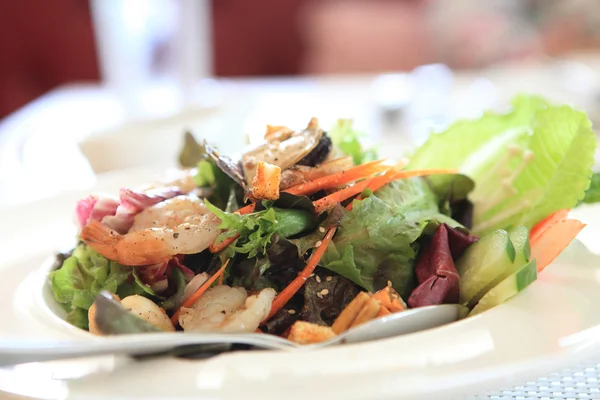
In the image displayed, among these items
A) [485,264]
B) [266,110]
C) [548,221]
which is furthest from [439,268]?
[266,110]

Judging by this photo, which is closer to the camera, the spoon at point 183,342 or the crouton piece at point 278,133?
the spoon at point 183,342

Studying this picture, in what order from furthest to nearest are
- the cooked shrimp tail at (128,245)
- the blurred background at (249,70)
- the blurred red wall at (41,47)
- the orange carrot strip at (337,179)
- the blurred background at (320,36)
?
the blurred red wall at (41,47), the blurred background at (320,36), the blurred background at (249,70), the orange carrot strip at (337,179), the cooked shrimp tail at (128,245)

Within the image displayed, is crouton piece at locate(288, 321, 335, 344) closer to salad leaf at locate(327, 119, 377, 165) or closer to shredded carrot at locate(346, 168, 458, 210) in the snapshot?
shredded carrot at locate(346, 168, 458, 210)

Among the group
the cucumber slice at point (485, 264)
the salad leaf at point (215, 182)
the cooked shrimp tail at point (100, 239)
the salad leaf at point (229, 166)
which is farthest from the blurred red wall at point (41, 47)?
the cucumber slice at point (485, 264)

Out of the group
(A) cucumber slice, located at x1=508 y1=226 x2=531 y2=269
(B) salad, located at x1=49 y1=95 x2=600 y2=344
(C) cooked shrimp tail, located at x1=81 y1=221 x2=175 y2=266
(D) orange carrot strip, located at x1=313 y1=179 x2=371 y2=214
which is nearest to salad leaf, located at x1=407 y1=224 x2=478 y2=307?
(B) salad, located at x1=49 y1=95 x2=600 y2=344

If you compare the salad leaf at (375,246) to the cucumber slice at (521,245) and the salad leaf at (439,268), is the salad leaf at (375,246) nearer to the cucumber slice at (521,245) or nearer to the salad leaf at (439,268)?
the salad leaf at (439,268)

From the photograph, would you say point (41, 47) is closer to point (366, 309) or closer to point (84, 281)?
point (84, 281)

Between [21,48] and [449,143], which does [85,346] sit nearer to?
[449,143]
